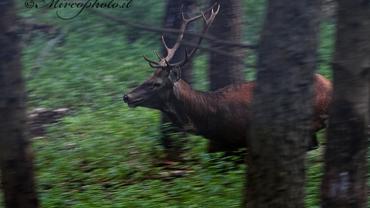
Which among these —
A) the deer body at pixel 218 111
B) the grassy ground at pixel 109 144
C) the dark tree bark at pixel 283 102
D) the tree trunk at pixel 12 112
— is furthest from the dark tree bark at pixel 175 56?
the dark tree bark at pixel 283 102

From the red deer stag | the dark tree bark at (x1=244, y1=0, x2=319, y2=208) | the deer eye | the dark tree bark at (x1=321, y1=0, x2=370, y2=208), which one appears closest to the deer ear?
the red deer stag

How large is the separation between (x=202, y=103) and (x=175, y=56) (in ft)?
2.40

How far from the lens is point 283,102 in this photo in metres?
5.73

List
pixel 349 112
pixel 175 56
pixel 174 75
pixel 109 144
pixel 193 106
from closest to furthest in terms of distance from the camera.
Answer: pixel 349 112 < pixel 174 75 < pixel 193 106 < pixel 175 56 < pixel 109 144

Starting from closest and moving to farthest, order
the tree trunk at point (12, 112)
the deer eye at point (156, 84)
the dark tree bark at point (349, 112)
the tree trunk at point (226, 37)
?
the dark tree bark at point (349, 112)
the tree trunk at point (12, 112)
the deer eye at point (156, 84)
the tree trunk at point (226, 37)

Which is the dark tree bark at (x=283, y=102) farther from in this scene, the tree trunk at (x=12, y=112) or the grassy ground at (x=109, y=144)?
the tree trunk at (x=12, y=112)

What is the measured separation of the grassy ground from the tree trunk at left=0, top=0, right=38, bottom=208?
1.45m

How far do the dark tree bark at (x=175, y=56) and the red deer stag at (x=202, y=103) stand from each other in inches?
8.4

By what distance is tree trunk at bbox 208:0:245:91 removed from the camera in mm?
9969

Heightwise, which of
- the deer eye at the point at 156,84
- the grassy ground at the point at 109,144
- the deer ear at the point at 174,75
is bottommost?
the grassy ground at the point at 109,144

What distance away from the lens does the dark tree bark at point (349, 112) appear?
221 inches

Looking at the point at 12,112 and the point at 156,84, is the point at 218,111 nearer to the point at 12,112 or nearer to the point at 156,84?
the point at 156,84

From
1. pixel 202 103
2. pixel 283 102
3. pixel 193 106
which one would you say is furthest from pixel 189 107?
pixel 283 102

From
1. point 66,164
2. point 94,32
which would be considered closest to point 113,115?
point 66,164
